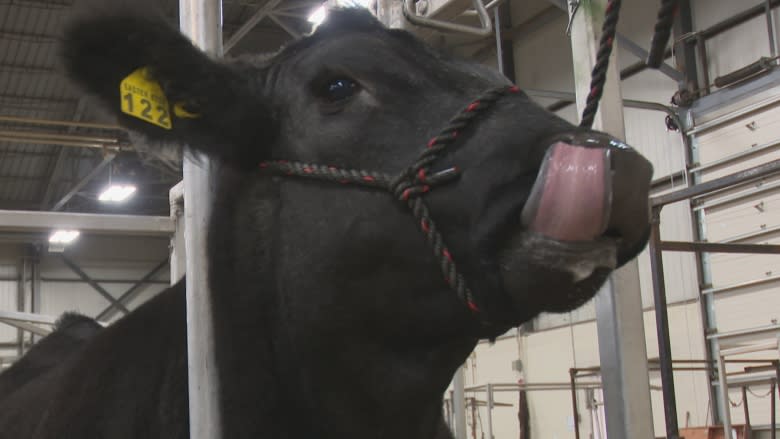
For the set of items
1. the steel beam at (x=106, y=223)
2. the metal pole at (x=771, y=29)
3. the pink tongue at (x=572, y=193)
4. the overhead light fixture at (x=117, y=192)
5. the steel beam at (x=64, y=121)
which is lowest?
the pink tongue at (x=572, y=193)

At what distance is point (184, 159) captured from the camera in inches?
83.1

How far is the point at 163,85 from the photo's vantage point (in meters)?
2.04

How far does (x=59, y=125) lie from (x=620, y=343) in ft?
49.6

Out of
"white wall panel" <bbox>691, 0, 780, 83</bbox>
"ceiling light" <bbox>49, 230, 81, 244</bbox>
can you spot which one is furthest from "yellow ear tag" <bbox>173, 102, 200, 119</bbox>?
"white wall panel" <bbox>691, 0, 780, 83</bbox>

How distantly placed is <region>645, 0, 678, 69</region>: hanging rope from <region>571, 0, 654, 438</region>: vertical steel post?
86 centimetres

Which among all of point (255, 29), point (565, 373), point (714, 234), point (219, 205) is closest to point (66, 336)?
point (219, 205)

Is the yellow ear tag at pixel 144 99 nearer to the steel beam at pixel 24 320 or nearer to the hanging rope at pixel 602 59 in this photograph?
the hanging rope at pixel 602 59

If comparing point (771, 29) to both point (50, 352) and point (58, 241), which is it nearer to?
point (50, 352)

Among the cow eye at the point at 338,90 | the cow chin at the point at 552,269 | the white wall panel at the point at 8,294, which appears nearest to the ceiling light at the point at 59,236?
the white wall panel at the point at 8,294

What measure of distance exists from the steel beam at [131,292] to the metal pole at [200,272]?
20.0 m

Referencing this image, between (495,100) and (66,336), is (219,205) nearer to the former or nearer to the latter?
(495,100)

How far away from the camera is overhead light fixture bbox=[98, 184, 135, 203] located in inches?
731

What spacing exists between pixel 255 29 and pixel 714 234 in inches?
343

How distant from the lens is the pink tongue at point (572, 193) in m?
1.46
